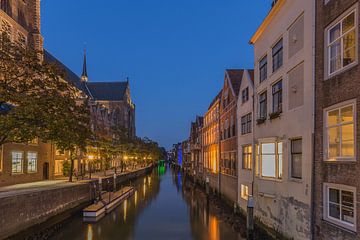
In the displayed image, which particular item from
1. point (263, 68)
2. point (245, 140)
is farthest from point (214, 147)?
point (263, 68)

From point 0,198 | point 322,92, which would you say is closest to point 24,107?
point 0,198

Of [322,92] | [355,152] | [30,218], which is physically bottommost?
[30,218]

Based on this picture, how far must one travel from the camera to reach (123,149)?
71.4 metres

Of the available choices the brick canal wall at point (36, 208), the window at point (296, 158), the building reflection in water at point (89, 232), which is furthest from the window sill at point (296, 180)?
the brick canal wall at point (36, 208)

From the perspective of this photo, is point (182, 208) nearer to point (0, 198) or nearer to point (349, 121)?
point (0, 198)

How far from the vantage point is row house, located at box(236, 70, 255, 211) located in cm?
2398

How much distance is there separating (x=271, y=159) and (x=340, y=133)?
7.77m

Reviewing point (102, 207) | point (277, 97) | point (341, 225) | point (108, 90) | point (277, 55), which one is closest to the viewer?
point (341, 225)

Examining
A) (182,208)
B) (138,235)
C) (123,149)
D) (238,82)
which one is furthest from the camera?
(123,149)

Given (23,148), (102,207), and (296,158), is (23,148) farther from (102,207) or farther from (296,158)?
(296,158)

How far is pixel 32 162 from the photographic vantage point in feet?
124

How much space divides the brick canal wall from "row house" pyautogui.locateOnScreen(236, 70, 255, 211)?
13.2m

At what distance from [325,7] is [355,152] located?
219 inches

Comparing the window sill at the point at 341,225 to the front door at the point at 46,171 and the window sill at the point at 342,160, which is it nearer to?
the window sill at the point at 342,160
